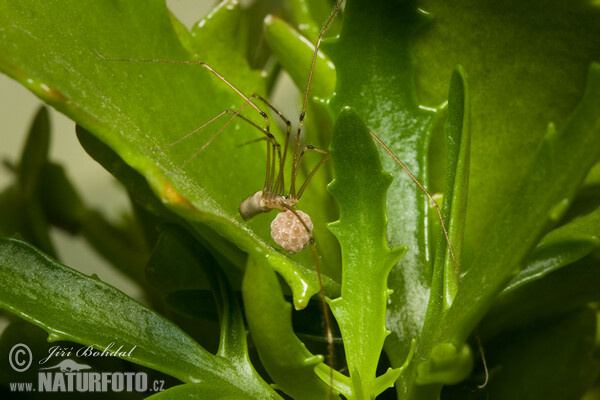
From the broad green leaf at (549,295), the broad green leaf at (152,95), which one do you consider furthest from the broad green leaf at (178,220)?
the broad green leaf at (549,295)

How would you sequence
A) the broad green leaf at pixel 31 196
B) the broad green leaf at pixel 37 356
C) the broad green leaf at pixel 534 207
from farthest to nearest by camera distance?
1. the broad green leaf at pixel 31 196
2. the broad green leaf at pixel 37 356
3. the broad green leaf at pixel 534 207

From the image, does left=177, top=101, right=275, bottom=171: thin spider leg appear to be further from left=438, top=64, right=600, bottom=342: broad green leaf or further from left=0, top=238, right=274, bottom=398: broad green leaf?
left=438, top=64, right=600, bottom=342: broad green leaf

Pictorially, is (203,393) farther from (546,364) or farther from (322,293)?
(546,364)

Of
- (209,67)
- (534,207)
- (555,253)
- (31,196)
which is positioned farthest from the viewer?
(31,196)

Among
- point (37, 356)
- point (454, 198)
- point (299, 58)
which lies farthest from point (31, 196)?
point (454, 198)

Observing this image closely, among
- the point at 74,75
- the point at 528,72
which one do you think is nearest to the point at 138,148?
the point at 74,75

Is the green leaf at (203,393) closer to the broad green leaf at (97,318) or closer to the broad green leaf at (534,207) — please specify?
the broad green leaf at (97,318)

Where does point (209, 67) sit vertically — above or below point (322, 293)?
above

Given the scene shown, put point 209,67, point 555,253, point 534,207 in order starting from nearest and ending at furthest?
point 534,207 < point 555,253 < point 209,67
